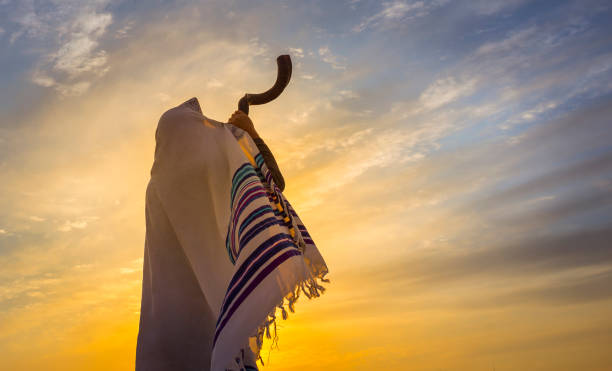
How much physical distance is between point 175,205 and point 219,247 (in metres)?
0.36

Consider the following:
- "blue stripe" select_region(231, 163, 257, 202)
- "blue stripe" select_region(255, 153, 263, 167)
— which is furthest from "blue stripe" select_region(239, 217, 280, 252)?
"blue stripe" select_region(255, 153, 263, 167)

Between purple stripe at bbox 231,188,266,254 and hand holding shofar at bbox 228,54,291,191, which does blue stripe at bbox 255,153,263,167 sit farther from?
purple stripe at bbox 231,188,266,254

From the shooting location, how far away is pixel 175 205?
2.79 m

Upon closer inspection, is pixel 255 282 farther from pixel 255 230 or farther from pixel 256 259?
pixel 255 230

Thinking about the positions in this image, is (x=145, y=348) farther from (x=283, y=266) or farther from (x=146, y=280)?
(x=283, y=266)

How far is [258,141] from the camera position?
308 cm

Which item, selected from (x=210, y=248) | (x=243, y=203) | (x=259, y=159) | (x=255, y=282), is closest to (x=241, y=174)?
(x=243, y=203)

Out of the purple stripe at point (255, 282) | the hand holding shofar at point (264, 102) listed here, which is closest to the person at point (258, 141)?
the hand holding shofar at point (264, 102)

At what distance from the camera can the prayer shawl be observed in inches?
86.1

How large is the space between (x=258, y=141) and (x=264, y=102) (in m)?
0.47

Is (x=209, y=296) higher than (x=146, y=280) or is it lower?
lower

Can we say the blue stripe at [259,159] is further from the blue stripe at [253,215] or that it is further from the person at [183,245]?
the blue stripe at [253,215]

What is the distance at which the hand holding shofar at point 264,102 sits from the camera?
9.88ft

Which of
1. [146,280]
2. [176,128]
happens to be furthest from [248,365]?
[176,128]
